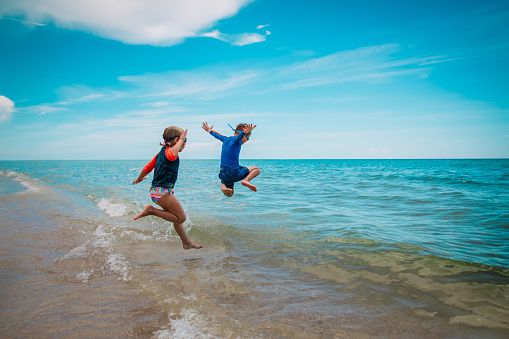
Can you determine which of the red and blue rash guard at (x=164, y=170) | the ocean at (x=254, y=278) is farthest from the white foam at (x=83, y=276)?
the red and blue rash guard at (x=164, y=170)

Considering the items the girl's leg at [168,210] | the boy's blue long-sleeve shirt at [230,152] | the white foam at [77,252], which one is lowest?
the white foam at [77,252]

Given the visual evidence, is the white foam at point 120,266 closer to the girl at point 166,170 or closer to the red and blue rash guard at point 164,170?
the girl at point 166,170

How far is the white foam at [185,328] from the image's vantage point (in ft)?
10.5

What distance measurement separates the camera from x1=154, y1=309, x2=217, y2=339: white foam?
3215 millimetres

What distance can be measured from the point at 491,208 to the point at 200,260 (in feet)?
40.4

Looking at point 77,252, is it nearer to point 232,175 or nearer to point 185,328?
point 232,175

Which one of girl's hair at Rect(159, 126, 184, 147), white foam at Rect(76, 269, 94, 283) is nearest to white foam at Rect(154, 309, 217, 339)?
white foam at Rect(76, 269, 94, 283)

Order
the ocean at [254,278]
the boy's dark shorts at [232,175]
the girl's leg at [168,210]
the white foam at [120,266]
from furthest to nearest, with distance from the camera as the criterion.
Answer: the boy's dark shorts at [232,175]
the girl's leg at [168,210]
the white foam at [120,266]
the ocean at [254,278]

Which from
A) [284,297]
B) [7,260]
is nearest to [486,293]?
[284,297]

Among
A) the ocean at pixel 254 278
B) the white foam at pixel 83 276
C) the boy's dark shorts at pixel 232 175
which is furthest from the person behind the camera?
the boy's dark shorts at pixel 232 175

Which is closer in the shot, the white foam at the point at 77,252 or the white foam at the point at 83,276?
the white foam at the point at 83,276

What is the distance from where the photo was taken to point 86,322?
3.44 m

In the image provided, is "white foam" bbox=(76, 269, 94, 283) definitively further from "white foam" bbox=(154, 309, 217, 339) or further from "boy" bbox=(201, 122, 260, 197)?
"boy" bbox=(201, 122, 260, 197)

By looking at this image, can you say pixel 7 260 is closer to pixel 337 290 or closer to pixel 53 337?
pixel 53 337
